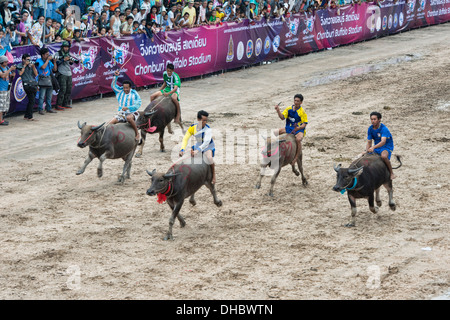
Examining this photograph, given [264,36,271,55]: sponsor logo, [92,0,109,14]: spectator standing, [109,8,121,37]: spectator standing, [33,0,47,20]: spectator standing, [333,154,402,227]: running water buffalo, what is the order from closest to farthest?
[333,154,402,227]: running water buffalo
[33,0,47,20]: spectator standing
[109,8,121,37]: spectator standing
[92,0,109,14]: spectator standing
[264,36,271,55]: sponsor logo

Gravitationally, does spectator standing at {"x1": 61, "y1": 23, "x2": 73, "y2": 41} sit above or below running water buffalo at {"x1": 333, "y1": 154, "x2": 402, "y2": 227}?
above

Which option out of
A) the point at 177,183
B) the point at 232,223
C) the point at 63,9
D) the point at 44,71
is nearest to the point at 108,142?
the point at 177,183

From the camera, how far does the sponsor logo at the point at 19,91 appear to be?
21969mm

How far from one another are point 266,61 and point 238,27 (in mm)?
2889

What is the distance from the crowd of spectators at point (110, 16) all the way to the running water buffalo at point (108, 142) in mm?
7161

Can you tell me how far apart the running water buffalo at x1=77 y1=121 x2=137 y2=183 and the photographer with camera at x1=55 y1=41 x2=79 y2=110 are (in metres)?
7.43

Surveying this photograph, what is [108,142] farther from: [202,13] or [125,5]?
[202,13]

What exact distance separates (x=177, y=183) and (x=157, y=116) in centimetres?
624

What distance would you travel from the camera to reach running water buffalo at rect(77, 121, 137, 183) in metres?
15.5

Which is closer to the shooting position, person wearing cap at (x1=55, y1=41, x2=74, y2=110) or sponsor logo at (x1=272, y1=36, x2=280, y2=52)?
person wearing cap at (x1=55, y1=41, x2=74, y2=110)

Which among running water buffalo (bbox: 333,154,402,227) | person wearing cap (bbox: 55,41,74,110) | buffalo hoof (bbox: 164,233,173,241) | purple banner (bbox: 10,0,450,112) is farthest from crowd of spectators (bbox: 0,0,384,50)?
running water buffalo (bbox: 333,154,402,227)

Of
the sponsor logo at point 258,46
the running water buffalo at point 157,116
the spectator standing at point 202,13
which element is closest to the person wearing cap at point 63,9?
the spectator standing at point 202,13

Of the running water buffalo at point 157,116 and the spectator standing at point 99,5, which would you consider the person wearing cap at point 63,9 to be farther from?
the running water buffalo at point 157,116

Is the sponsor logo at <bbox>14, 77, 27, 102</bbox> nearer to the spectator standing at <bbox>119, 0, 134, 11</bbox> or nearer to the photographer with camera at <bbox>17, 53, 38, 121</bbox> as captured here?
the photographer with camera at <bbox>17, 53, 38, 121</bbox>
